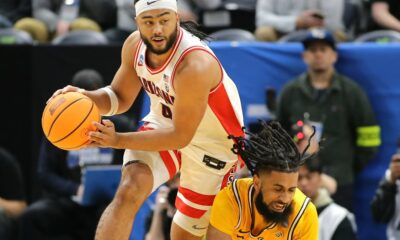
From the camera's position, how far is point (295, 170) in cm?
654

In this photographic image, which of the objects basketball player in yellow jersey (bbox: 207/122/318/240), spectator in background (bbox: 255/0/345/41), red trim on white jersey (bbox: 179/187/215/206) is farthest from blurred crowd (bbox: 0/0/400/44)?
basketball player in yellow jersey (bbox: 207/122/318/240)

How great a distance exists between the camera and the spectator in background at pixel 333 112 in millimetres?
9266

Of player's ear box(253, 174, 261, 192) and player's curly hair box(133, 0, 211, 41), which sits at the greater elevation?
player's curly hair box(133, 0, 211, 41)

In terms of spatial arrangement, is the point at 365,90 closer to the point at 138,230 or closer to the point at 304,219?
the point at 138,230

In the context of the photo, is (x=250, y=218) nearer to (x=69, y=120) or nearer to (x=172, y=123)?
(x=172, y=123)

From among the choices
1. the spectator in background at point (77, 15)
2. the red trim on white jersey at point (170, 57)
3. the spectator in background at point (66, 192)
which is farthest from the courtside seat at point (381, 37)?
the red trim on white jersey at point (170, 57)

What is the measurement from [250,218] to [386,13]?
14.7 feet

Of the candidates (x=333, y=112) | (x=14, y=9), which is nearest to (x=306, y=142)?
(x=333, y=112)

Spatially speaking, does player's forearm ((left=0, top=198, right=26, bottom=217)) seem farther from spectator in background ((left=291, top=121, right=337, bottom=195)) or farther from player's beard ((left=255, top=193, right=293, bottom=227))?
player's beard ((left=255, top=193, right=293, bottom=227))

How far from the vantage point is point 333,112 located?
9289mm

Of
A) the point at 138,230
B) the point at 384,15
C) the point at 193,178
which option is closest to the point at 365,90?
the point at 384,15

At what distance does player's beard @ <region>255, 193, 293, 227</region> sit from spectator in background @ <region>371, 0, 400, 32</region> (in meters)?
4.27

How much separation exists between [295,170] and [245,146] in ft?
1.29

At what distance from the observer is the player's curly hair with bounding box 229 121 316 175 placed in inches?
259
